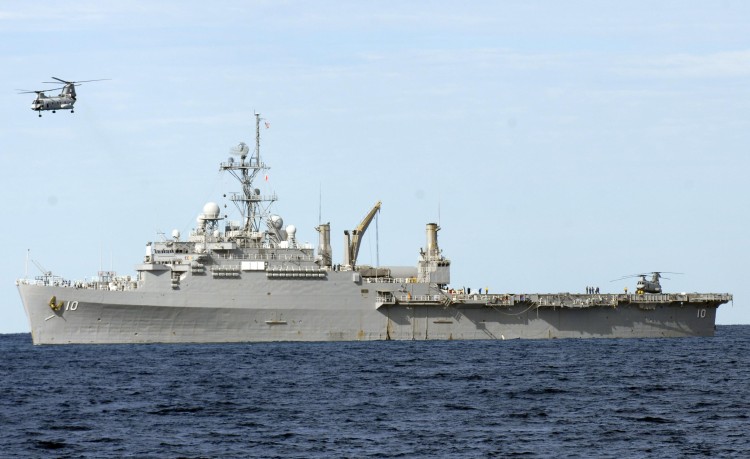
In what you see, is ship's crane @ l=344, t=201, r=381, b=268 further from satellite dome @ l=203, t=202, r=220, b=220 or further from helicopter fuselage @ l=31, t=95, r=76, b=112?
helicopter fuselage @ l=31, t=95, r=76, b=112

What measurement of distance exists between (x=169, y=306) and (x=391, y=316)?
40.7 feet

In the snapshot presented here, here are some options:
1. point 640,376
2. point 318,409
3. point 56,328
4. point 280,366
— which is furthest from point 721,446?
point 56,328

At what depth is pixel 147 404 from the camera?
34625 mm

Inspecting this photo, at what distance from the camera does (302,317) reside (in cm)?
5925

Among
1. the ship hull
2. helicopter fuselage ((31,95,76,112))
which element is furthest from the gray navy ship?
helicopter fuselage ((31,95,76,112))

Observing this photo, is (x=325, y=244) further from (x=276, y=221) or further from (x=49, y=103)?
(x=49, y=103)

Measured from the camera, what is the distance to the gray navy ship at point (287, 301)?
2243 inches

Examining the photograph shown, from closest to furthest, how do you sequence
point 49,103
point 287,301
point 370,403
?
point 370,403 → point 49,103 → point 287,301

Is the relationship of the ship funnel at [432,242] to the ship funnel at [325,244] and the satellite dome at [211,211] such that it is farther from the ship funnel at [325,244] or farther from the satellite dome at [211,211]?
the satellite dome at [211,211]

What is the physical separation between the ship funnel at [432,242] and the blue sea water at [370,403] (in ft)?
29.8

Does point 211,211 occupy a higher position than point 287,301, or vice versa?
point 211,211

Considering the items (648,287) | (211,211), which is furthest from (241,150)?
(648,287)

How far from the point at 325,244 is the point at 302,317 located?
235 inches

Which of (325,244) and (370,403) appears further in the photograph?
(325,244)
